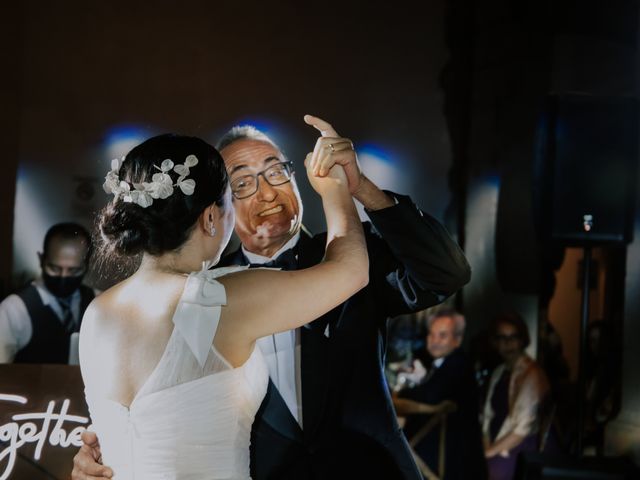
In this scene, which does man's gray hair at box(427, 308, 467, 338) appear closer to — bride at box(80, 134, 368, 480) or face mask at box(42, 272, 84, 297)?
face mask at box(42, 272, 84, 297)

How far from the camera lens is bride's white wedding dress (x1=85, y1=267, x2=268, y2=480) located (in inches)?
70.2

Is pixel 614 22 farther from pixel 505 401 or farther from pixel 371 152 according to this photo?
pixel 505 401

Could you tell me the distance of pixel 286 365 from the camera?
2.28 meters

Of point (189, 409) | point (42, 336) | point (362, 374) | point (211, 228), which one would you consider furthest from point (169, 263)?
point (42, 336)

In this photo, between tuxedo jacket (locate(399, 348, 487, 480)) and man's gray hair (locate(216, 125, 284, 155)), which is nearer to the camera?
man's gray hair (locate(216, 125, 284, 155))

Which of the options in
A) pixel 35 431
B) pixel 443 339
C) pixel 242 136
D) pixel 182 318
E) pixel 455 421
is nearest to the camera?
pixel 182 318

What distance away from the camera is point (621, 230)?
449cm

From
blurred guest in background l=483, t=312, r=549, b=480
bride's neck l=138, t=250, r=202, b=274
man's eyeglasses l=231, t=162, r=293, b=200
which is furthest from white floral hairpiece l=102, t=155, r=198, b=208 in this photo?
blurred guest in background l=483, t=312, r=549, b=480

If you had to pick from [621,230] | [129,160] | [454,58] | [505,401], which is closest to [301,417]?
[129,160]

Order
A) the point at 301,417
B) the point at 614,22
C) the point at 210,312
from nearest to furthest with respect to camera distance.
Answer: the point at 210,312, the point at 301,417, the point at 614,22

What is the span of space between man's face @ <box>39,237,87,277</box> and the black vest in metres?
0.15

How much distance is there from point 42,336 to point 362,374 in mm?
2942

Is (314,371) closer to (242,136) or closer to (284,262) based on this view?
(284,262)

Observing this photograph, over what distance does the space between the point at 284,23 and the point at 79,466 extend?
13.8ft
